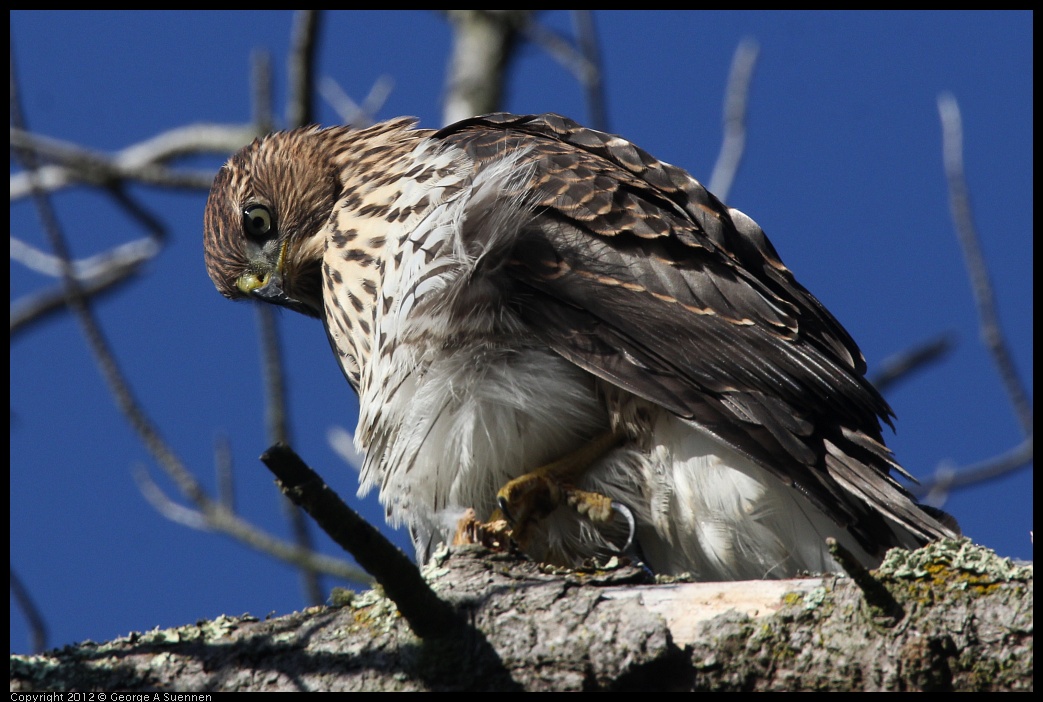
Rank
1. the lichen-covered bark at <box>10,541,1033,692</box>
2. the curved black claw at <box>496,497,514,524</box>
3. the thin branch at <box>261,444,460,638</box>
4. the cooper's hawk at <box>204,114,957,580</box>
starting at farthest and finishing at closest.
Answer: the curved black claw at <box>496,497,514,524</box> → the cooper's hawk at <box>204,114,957,580</box> → the lichen-covered bark at <box>10,541,1033,692</box> → the thin branch at <box>261,444,460,638</box>

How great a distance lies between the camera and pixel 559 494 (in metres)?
3.13

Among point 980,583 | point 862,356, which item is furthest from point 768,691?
point 862,356

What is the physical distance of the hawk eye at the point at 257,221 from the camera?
4.22m

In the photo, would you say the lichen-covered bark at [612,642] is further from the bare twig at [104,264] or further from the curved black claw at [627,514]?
the bare twig at [104,264]

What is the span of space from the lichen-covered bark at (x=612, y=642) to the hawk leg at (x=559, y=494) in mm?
744

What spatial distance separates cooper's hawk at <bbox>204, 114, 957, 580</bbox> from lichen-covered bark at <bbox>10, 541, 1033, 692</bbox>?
72 cm

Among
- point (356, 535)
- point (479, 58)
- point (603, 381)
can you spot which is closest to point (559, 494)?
point (603, 381)

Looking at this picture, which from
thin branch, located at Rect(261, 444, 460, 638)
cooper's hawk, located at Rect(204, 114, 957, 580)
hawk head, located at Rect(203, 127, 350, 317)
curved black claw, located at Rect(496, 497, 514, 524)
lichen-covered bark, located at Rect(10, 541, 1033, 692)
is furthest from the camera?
hawk head, located at Rect(203, 127, 350, 317)

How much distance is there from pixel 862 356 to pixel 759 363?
0.67 m

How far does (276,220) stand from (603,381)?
66.8 inches

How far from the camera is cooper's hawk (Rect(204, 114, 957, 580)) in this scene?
2.94m

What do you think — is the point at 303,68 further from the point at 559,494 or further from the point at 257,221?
the point at 559,494

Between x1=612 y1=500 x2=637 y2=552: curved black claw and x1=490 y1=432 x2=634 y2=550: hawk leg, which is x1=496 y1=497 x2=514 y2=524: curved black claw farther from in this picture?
x1=612 y1=500 x2=637 y2=552: curved black claw

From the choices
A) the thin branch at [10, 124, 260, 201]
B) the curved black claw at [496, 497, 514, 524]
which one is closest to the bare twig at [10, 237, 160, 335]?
the thin branch at [10, 124, 260, 201]
